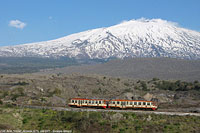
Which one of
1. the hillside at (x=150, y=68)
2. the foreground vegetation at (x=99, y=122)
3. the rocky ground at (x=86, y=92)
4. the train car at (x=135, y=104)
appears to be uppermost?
the hillside at (x=150, y=68)

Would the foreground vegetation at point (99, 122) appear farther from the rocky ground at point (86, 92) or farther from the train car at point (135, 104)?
the rocky ground at point (86, 92)

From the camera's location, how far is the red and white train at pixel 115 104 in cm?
3553

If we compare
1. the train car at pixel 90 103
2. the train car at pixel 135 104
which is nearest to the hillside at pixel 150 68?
the train car at pixel 135 104

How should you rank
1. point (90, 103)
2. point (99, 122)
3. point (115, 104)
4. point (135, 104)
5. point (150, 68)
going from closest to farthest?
point (99, 122) → point (135, 104) → point (115, 104) → point (90, 103) → point (150, 68)

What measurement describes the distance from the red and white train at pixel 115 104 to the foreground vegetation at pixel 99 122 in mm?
6385

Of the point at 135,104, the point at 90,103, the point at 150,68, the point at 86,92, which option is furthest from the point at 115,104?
the point at 150,68

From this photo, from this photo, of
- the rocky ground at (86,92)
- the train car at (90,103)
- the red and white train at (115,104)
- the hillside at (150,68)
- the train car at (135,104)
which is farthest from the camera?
the hillside at (150,68)

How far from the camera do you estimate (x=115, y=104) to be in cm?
3622

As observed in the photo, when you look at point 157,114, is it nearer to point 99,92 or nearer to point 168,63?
point 99,92

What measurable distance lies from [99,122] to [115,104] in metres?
9.33

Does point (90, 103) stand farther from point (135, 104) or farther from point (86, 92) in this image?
point (86, 92)

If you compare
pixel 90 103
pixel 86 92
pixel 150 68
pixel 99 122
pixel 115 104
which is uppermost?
pixel 150 68

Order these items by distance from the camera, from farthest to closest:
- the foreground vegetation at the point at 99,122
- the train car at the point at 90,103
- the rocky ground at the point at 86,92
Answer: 1. the rocky ground at the point at 86,92
2. the train car at the point at 90,103
3. the foreground vegetation at the point at 99,122

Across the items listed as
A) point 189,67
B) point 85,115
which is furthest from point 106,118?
point 189,67
